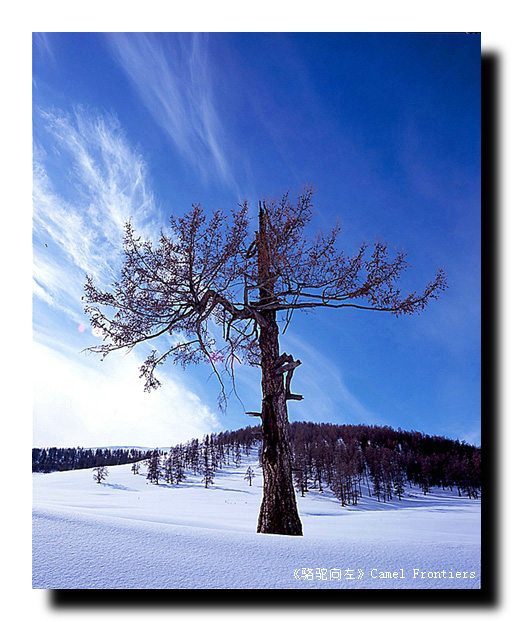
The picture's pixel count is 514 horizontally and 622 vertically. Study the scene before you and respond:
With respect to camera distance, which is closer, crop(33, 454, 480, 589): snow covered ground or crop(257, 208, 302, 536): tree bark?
crop(33, 454, 480, 589): snow covered ground

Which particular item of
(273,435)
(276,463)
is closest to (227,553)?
(276,463)

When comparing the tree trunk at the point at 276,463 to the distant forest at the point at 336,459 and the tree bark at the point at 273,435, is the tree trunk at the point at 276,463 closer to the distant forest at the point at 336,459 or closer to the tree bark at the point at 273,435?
the tree bark at the point at 273,435

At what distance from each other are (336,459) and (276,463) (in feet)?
6.65

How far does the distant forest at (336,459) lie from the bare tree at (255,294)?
1.07ft

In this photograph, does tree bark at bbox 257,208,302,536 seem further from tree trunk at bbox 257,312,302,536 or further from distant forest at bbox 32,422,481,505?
distant forest at bbox 32,422,481,505

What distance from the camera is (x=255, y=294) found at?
10.6ft

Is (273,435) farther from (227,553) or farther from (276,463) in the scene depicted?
(227,553)

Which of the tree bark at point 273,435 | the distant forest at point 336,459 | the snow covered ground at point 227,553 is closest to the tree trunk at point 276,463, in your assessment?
the tree bark at point 273,435

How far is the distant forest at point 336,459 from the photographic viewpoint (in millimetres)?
2926

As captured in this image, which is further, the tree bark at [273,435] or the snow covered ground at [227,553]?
the tree bark at [273,435]

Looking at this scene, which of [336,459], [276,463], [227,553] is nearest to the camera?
[227,553]

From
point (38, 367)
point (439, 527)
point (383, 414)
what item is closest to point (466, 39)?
point (383, 414)

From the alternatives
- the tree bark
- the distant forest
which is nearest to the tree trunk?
the tree bark

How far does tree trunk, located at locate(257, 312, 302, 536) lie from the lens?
2.96m
